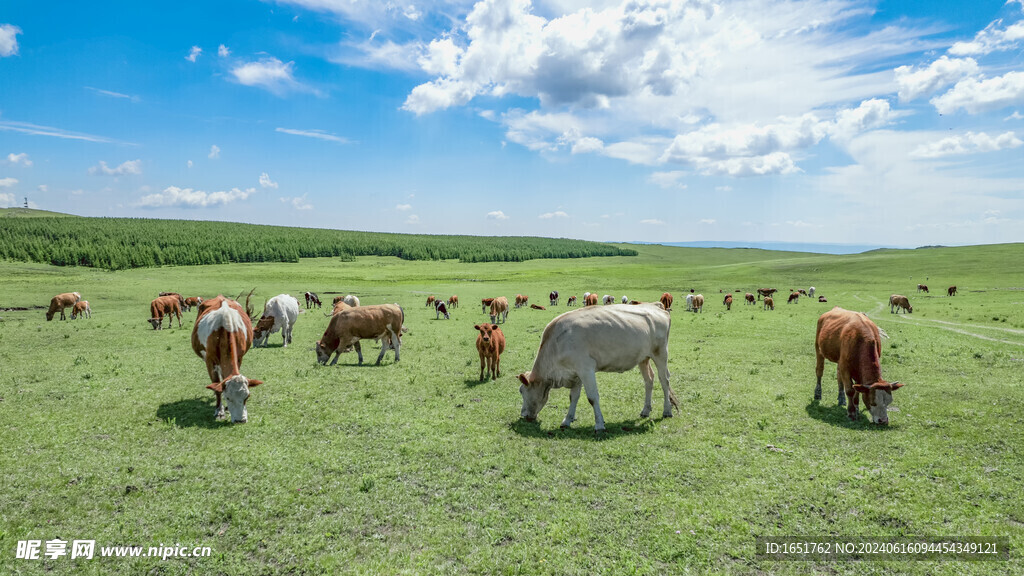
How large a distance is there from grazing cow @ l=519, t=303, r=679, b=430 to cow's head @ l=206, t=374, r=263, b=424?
6777 millimetres

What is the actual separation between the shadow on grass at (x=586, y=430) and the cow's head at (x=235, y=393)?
6.50 m

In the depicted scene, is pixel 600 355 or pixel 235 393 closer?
pixel 235 393

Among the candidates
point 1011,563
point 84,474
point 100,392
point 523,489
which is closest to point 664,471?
point 523,489

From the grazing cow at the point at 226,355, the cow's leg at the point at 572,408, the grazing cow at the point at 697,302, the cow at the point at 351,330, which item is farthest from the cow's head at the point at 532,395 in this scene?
the grazing cow at the point at 697,302

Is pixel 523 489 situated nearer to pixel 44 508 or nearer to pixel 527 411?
pixel 527 411

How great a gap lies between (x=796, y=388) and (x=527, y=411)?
30.8ft

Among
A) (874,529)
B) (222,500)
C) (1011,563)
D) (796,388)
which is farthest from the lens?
(796,388)

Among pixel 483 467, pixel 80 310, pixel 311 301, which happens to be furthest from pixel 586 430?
pixel 80 310

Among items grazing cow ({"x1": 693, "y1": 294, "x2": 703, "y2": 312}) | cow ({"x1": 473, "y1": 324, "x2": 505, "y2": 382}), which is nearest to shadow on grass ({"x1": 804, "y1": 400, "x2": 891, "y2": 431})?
cow ({"x1": 473, "y1": 324, "x2": 505, "y2": 382})

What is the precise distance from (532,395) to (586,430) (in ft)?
5.12

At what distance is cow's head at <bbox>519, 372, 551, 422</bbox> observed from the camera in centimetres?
1149

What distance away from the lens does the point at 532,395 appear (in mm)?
11578

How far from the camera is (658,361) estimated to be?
12039 millimetres

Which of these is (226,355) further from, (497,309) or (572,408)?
(497,309)
